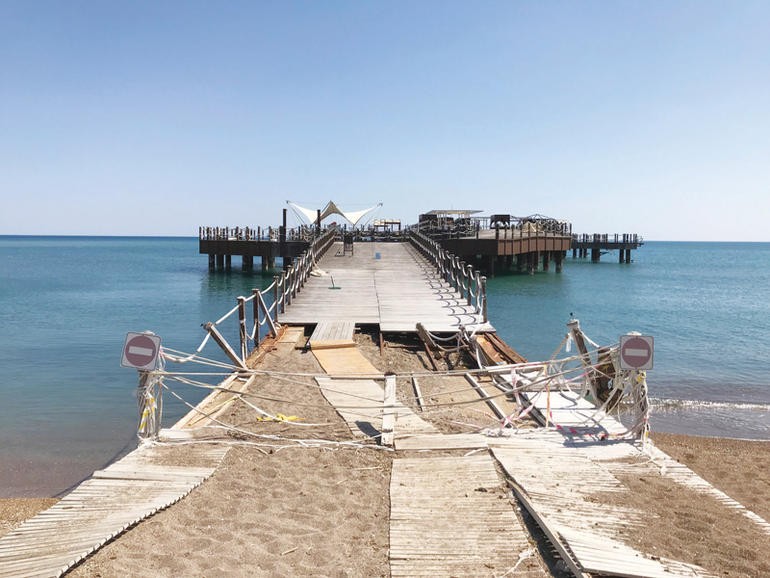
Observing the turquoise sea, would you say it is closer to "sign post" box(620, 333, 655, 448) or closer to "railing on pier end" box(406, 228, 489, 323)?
"railing on pier end" box(406, 228, 489, 323)

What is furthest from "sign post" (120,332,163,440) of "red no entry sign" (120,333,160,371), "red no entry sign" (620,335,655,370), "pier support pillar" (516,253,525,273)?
"pier support pillar" (516,253,525,273)

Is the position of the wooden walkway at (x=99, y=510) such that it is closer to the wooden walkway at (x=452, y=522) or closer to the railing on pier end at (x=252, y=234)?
the wooden walkway at (x=452, y=522)

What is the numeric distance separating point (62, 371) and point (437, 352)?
12485 mm

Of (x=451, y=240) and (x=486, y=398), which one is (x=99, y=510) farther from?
(x=451, y=240)

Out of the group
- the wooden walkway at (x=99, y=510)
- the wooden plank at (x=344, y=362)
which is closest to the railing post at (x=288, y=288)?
the wooden plank at (x=344, y=362)

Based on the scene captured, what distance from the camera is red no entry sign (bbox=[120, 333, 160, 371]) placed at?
7316mm

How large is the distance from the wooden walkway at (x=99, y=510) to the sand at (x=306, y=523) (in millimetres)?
141

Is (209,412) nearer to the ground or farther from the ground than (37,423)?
farther from the ground

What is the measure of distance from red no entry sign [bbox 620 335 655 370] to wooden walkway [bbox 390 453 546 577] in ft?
7.75

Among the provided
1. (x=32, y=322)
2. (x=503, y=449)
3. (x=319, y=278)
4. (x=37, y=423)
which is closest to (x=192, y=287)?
(x=32, y=322)

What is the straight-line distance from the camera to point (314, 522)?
541cm

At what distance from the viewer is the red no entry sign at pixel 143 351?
7316 millimetres

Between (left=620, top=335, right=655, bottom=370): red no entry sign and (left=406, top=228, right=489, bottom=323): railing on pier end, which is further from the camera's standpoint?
(left=406, top=228, right=489, bottom=323): railing on pier end

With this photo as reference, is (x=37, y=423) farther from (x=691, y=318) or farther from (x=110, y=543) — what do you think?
(x=691, y=318)
